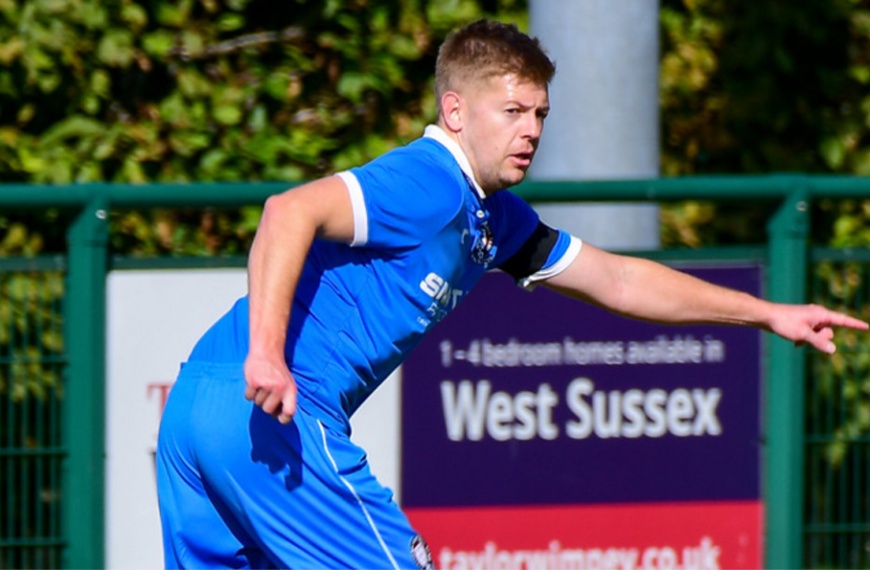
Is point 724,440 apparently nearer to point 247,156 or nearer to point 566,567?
point 566,567

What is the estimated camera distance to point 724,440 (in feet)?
16.6

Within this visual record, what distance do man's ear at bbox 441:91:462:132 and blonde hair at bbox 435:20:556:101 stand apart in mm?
18

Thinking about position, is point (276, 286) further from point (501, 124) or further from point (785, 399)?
point (785, 399)

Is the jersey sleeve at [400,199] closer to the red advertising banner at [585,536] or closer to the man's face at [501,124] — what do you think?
the man's face at [501,124]

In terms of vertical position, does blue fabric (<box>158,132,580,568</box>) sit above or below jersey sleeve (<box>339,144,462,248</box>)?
below

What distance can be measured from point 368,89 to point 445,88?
3.33 metres

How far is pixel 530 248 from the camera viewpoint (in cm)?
402

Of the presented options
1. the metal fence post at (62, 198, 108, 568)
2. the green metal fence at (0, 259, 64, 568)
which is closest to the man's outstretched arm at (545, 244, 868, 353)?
the metal fence post at (62, 198, 108, 568)

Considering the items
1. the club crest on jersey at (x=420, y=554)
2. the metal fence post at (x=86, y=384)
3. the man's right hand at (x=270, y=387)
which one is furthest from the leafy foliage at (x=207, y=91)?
the man's right hand at (x=270, y=387)

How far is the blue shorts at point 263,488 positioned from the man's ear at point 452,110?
705 mm

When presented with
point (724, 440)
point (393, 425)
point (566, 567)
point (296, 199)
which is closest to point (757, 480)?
point (724, 440)

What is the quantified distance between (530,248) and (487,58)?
0.64 meters

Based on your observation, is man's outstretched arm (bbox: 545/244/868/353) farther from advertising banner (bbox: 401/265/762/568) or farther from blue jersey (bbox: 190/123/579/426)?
advertising banner (bbox: 401/265/762/568)

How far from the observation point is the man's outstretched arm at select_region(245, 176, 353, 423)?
313 centimetres
